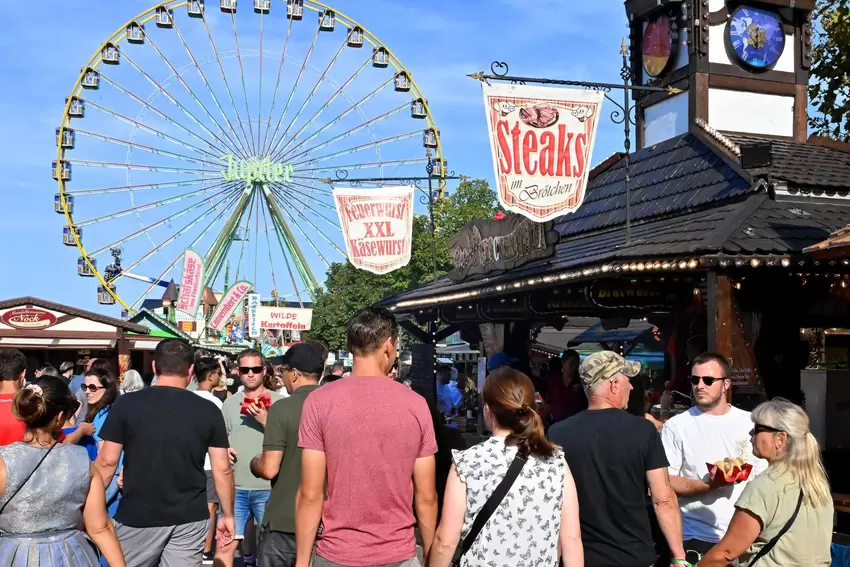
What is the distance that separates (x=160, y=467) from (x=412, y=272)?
32.2 meters

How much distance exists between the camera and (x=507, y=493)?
11.0 ft

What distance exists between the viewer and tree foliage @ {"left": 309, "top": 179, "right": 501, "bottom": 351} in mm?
33375

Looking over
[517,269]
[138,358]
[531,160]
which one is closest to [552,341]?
[517,269]

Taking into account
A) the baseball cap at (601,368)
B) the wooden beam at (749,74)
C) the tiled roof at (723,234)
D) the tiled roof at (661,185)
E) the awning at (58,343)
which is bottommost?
the awning at (58,343)

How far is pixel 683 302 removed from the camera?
30.6ft

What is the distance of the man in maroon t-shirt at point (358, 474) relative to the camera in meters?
3.58

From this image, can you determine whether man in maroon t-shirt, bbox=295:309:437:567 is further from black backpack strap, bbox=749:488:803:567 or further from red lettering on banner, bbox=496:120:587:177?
red lettering on banner, bbox=496:120:587:177

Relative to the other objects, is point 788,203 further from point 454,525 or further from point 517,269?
point 454,525

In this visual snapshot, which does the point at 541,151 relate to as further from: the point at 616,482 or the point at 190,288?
the point at 190,288

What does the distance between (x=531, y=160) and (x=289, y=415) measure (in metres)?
5.42

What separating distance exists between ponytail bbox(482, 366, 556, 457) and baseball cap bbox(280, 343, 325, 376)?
5.84ft

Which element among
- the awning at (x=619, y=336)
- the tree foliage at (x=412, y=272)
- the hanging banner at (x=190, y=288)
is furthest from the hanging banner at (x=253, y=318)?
the awning at (x=619, y=336)

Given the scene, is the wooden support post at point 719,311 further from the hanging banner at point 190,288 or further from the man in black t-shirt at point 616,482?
the hanging banner at point 190,288

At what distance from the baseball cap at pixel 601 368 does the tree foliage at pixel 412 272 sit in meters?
23.3
